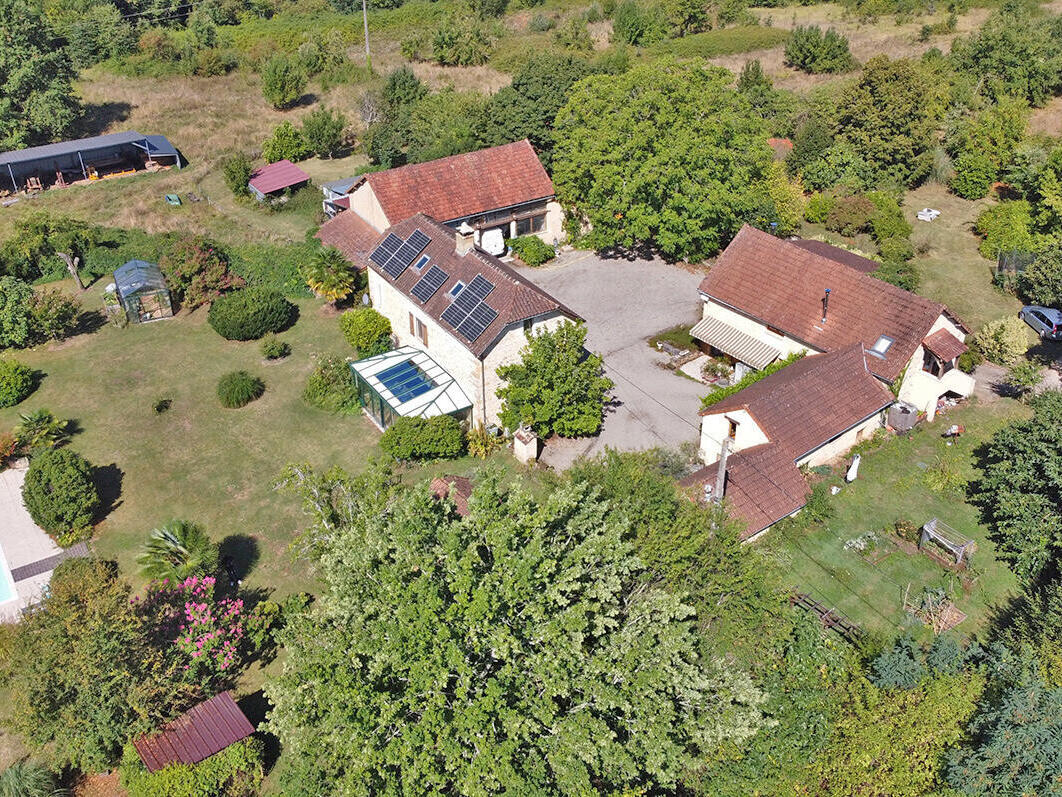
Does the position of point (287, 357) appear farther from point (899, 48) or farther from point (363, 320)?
point (899, 48)

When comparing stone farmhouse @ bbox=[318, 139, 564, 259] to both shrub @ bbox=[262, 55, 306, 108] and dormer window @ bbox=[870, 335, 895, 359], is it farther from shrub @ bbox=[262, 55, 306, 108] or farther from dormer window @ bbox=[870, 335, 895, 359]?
shrub @ bbox=[262, 55, 306, 108]

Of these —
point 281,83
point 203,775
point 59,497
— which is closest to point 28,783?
point 203,775

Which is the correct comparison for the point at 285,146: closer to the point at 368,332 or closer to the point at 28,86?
the point at 28,86

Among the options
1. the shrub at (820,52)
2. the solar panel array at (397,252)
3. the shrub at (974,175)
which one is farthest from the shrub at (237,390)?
the shrub at (820,52)

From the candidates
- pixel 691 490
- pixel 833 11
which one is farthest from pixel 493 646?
pixel 833 11

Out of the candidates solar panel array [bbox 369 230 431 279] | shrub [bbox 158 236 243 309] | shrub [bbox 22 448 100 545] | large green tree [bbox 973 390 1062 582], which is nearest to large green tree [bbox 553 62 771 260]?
solar panel array [bbox 369 230 431 279]

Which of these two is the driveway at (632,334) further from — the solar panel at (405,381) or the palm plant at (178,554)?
the palm plant at (178,554)
